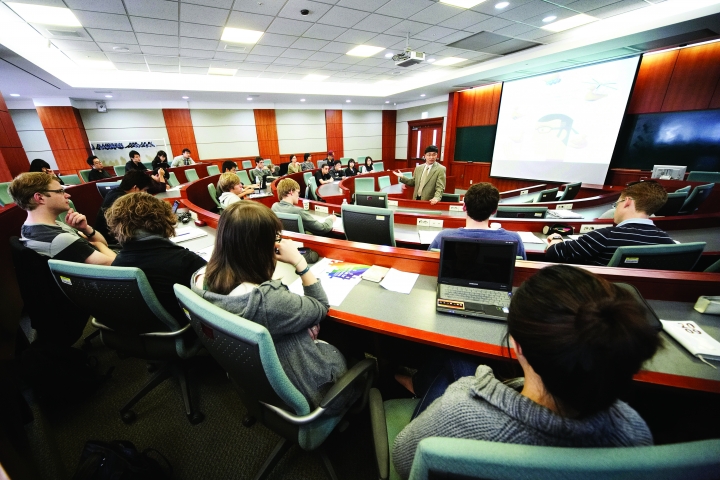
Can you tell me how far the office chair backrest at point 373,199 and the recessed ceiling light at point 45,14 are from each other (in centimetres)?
449

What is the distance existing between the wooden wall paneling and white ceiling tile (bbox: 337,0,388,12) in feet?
19.8

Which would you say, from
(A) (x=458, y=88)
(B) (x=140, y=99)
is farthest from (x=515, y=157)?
(B) (x=140, y=99)

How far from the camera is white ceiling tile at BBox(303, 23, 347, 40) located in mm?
4305

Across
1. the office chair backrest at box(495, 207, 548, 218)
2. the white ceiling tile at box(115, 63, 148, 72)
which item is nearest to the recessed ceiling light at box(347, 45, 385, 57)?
the office chair backrest at box(495, 207, 548, 218)

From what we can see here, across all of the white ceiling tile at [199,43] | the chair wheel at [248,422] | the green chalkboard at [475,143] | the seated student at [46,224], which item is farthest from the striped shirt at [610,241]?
the green chalkboard at [475,143]

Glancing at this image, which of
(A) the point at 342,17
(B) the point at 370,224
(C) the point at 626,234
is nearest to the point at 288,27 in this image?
(A) the point at 342,17

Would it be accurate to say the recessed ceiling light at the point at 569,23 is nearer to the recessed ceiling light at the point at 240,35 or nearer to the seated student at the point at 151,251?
the recessed ceiling light at the point at 240,35

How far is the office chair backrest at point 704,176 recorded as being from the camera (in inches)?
177

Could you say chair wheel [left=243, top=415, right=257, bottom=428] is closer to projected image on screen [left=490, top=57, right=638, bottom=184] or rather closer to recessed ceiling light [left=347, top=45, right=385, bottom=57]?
recessed ceiling light [left=347, top=45, right=385, bottom=57]

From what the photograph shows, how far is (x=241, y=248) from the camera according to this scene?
39.7 inches

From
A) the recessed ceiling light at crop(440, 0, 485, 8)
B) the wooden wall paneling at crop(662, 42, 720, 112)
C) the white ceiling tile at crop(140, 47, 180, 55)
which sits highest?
the recessed ceiling light at crop(440, 0, 485, 8)

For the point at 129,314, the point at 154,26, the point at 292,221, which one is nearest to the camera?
the point at 129,314

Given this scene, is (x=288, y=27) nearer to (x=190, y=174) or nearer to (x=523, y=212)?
(x=523, y=212)

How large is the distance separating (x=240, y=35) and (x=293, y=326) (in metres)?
5.47
